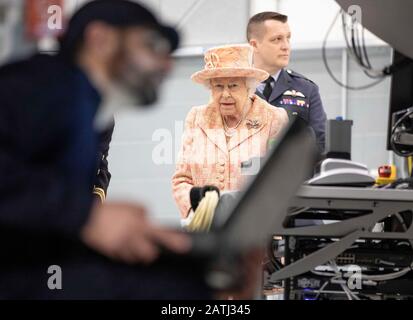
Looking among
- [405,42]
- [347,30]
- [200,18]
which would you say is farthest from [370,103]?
[200,18]

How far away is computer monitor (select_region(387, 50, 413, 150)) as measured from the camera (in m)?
2.34

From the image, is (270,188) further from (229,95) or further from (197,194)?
(229,95)

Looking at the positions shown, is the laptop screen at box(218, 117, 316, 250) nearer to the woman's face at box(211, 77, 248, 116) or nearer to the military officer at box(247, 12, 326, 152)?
the woman's face at box(211, 77, 248, 116)

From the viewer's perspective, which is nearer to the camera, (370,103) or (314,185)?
(314,185)

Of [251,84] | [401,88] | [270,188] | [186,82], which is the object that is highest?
[401,88]

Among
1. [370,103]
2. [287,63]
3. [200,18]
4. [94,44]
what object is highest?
[370,103]

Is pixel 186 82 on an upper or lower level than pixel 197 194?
upper

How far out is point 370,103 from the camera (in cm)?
326

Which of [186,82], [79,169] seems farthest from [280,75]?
[79,169]

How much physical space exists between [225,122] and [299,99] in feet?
1.24

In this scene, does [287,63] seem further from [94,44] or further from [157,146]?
[94,44]

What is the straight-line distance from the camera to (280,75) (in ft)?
6.67

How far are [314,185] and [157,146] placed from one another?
500 millimetres
